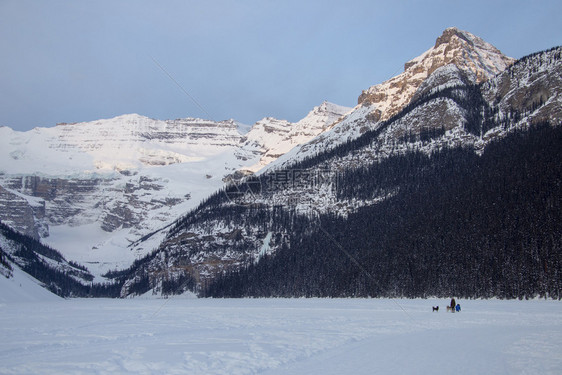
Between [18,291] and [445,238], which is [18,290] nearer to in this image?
[18,291]

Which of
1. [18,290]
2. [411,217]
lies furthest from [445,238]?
[18,290]

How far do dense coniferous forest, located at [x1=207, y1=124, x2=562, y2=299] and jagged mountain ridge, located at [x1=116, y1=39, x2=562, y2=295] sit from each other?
1022 centimetres

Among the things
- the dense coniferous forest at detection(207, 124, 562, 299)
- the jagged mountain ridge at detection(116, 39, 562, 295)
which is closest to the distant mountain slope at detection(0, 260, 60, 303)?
the dense coniferous forest at detection(207, 124, 562, 299)

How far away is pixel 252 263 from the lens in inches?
5925

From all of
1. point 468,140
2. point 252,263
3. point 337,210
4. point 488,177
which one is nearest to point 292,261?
point 252,263

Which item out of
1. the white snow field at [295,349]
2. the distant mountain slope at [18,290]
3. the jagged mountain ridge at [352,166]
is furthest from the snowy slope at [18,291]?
the white snow field at [295,349]

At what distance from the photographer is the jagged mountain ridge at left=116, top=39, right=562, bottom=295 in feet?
506

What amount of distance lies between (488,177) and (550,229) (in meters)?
29.0

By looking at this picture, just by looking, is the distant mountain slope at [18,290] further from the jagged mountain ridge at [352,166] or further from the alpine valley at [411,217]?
the jagged mountain ridge at [352,166]

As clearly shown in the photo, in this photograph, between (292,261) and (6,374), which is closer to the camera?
(6,374)

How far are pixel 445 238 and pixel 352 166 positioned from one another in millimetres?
84379

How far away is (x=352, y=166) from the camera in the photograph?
176625 mm

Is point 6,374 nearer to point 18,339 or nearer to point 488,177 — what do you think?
point 18,339

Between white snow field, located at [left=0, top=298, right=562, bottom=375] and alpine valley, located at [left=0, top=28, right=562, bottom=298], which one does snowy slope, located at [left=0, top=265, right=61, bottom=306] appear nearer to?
alpine valley, located at [left=0, top=28, right=562, bottom=298]
